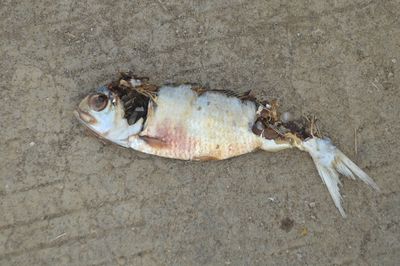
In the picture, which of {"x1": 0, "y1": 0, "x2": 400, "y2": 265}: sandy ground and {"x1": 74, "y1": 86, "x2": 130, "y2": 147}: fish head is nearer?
{"x1": 74, "y1": 86, "x2": 130, "y2": 147}: fish head

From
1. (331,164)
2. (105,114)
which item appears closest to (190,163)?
A: (105,114)

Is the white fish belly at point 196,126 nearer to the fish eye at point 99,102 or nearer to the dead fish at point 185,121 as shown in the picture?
the dead fish at point 185,121

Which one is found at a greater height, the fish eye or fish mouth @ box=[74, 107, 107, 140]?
the fish eye

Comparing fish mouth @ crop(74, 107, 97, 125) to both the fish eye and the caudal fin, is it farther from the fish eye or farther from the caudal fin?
the caudal fin

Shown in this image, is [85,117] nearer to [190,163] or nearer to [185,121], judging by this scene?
[185,121]

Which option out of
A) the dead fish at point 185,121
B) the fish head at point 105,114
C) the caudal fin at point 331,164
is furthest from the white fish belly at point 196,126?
the caudal fin at point 331,164

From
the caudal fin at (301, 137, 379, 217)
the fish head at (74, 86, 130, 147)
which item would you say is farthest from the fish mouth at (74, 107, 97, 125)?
the caudal fin at (301, 137, 379, 217)

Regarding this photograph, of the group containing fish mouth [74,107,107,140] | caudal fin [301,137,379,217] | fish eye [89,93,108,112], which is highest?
fish eye [89,93,108,112]
